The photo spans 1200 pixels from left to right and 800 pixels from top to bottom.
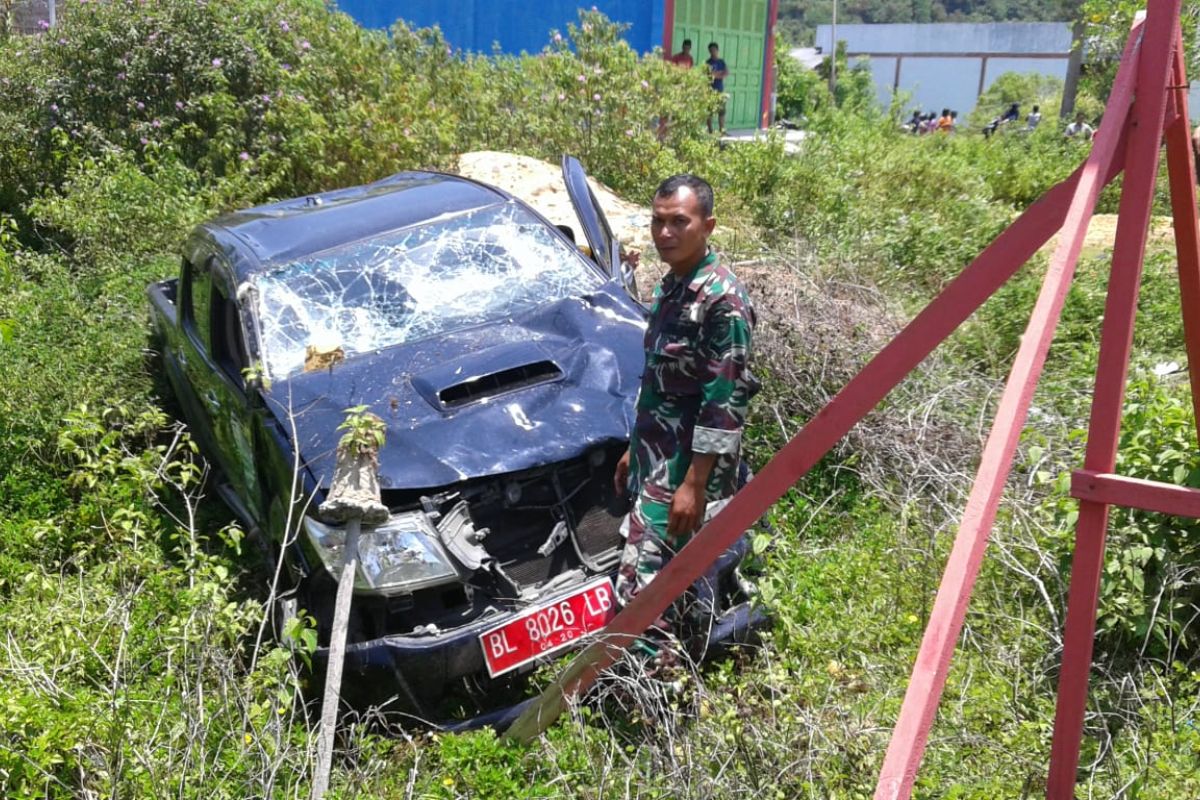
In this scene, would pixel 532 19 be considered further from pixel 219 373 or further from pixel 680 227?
pixel 680 227

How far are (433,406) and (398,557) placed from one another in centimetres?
77

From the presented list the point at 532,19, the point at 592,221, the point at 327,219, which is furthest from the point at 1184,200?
the point at 532,19

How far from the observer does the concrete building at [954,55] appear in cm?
4088

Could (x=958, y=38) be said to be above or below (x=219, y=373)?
above

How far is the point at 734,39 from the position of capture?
21047mm

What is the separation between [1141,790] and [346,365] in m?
3.18

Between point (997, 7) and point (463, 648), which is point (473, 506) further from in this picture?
point (997, 7)

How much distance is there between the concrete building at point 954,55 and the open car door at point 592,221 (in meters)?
31.8

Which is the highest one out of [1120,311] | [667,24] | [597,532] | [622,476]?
[667,24]

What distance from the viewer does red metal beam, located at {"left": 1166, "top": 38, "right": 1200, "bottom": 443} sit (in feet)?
7.80

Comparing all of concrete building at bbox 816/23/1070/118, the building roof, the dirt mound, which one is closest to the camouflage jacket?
the dirt mound

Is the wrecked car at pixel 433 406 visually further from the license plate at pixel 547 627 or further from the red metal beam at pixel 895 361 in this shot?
the red metal beam at pixel 895 361

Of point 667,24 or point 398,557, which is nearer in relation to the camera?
point 398,557

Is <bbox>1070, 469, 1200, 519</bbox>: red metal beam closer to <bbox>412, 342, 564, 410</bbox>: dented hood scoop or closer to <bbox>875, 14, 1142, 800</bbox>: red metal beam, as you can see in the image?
<bbox>875, 14, 1142, 800</bbox>: red metal beam
